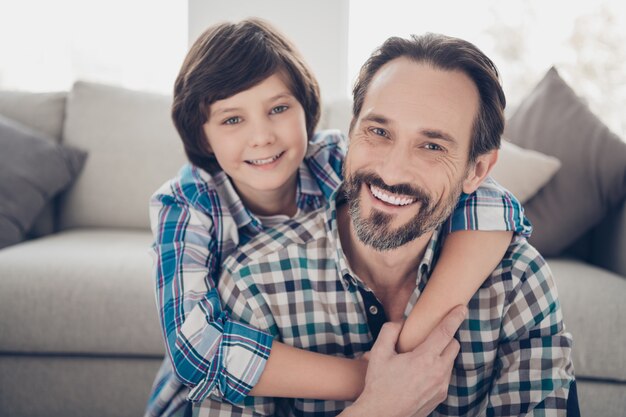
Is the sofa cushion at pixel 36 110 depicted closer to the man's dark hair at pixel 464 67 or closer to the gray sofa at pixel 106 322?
the gray sofa at pixel 106 322

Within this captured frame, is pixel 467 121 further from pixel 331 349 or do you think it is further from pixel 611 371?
pixel 611 371

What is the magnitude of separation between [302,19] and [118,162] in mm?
1500

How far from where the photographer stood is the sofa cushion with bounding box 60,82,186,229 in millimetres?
2164

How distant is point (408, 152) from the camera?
1.07m

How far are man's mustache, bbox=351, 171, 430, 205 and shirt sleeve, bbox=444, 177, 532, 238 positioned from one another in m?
0.13

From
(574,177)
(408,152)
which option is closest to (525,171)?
(574,177)

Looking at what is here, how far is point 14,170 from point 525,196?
191 cm

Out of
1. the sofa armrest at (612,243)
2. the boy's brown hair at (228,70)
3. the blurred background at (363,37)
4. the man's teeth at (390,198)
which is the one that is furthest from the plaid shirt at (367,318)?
the blurred background at (363,37)

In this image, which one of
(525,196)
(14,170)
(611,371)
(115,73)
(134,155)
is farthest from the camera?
(115,73)

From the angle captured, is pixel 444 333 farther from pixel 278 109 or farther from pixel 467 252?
pixel 278 109

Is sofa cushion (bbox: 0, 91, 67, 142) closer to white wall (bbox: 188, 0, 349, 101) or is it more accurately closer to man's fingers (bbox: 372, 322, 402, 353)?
white wall (bbox: 188, 0, 349, 101)

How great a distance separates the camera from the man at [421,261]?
1.05 metres

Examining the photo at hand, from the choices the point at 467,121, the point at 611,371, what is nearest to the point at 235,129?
the point at 467,121

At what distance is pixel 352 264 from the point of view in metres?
1.22
